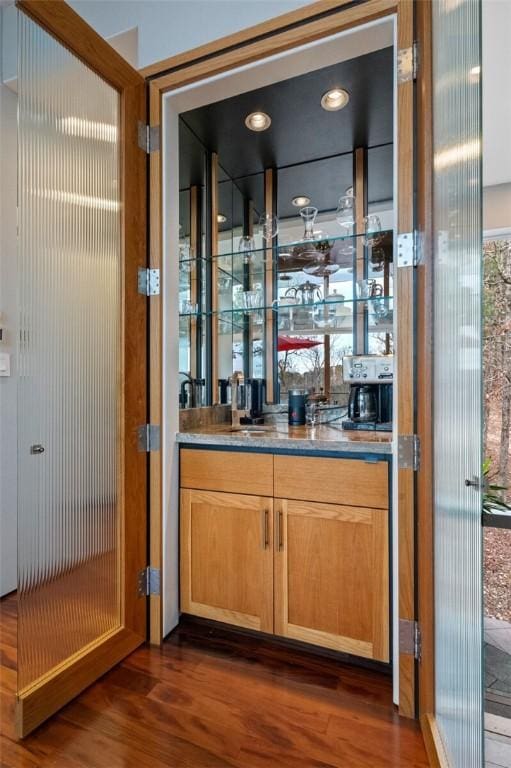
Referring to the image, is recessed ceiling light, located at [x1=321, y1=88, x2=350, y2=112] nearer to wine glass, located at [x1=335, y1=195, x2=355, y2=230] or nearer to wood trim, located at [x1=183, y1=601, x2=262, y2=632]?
wine glass, located at [x1=335, y1=195, x2=355, y2=230]

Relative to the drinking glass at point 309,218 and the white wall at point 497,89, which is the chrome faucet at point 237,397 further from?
the white wall at point 497,89

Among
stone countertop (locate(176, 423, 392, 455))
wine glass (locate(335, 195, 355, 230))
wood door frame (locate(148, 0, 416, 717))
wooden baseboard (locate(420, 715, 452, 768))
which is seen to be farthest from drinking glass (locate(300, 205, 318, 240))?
wooden baseboard (locate(420, 715, 452, 768))

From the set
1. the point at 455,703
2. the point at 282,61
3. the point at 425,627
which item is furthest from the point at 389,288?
the point at 455,703

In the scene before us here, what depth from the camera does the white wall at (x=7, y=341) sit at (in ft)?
7.27

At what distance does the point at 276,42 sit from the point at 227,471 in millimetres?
1726

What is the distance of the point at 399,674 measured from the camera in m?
1.42

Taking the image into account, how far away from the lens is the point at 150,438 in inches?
72.4

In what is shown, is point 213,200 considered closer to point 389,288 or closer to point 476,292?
point 389,288

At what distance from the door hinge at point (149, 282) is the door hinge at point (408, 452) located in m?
1.18

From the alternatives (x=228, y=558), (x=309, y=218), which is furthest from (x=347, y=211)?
(x=228, y=558)

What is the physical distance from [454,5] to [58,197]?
130 centimetres

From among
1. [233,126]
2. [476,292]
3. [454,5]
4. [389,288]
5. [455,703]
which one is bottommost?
[455,703]

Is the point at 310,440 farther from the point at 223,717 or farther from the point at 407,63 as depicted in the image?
the point at 407,63

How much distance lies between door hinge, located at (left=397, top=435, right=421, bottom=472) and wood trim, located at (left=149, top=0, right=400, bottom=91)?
1.48m
